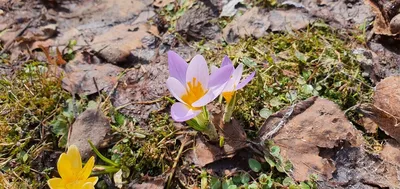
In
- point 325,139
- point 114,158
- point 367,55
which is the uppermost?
point 367,55

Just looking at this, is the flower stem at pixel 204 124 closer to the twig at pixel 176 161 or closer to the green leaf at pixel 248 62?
the twig at pixel 176 161

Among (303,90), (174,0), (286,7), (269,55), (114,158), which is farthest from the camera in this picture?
(174,0)

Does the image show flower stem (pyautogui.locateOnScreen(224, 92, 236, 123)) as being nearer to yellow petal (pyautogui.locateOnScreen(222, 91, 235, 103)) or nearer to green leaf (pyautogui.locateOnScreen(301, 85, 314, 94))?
yellow petal (pyautogui.locateOnScreen(222, 91, 235, 103))

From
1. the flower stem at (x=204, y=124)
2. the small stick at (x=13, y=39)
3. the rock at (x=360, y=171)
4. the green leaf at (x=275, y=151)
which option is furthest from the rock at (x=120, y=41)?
the rock at (x=360, y=171)

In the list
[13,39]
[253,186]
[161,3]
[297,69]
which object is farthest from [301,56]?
[13,39]

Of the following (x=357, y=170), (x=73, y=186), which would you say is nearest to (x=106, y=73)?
(x=73, y=186)

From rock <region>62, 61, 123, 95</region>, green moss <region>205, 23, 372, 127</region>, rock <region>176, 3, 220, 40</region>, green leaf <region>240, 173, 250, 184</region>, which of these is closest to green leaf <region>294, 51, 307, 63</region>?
green moss <region>205, 23, 372, 127</region>

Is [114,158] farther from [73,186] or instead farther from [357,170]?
[357,170]
